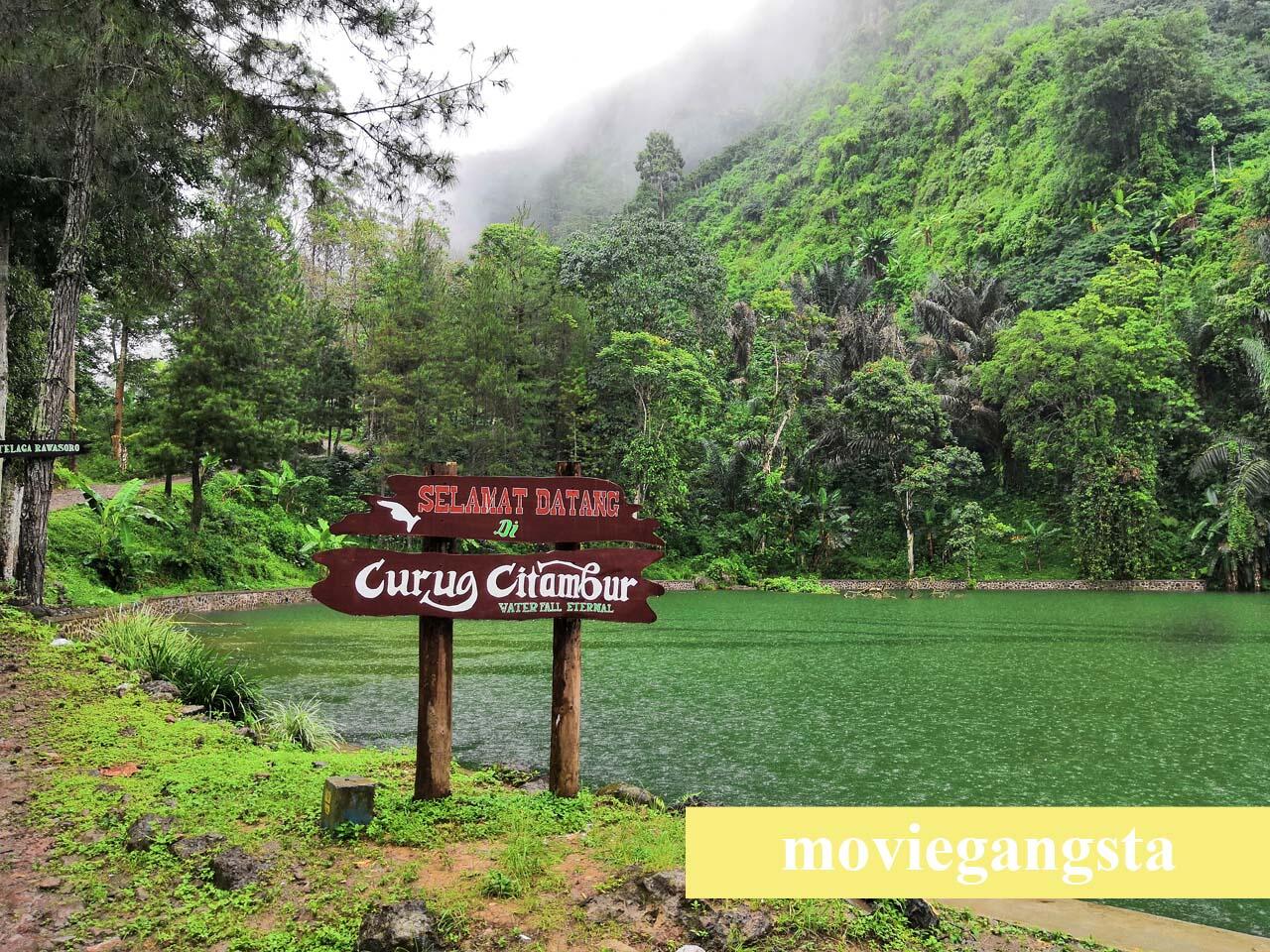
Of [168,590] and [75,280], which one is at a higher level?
[75,280]

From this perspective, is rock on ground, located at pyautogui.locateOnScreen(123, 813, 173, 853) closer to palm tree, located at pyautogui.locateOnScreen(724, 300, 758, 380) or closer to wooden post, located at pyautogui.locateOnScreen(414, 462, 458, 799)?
wooden post, located at pyautogui.locateOnScreen(414, 462, 458, 799)

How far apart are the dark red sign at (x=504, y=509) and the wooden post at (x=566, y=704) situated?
0.54 feet

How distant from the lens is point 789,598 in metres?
24.2

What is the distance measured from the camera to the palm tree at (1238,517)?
24.5m

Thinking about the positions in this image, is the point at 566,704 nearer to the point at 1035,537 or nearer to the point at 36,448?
the point at 36,448

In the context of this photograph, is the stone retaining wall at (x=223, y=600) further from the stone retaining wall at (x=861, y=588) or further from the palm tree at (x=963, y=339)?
the palm tree at (x=963, y=339)

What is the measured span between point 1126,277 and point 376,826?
3291cm

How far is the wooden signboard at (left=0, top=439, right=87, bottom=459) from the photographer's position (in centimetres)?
886

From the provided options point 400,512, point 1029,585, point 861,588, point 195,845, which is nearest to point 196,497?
point 400,512

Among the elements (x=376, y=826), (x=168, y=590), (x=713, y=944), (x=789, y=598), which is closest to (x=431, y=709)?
(x=376, y=826)

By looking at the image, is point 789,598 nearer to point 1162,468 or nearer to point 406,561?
point 1162,468

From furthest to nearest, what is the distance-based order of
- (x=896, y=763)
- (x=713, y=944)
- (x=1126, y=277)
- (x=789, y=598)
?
(x=1126, y=277) < (x=789, y=598) < (x=896, y=763) < (x=713, y=944)

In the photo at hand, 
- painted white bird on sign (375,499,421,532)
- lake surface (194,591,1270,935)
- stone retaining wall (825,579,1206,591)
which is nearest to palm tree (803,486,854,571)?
stone retaining wall (825,579,1206,591)

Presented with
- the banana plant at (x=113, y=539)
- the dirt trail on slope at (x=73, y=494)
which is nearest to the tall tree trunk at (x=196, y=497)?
the dirt trail on slope at (x=73, y=494)
